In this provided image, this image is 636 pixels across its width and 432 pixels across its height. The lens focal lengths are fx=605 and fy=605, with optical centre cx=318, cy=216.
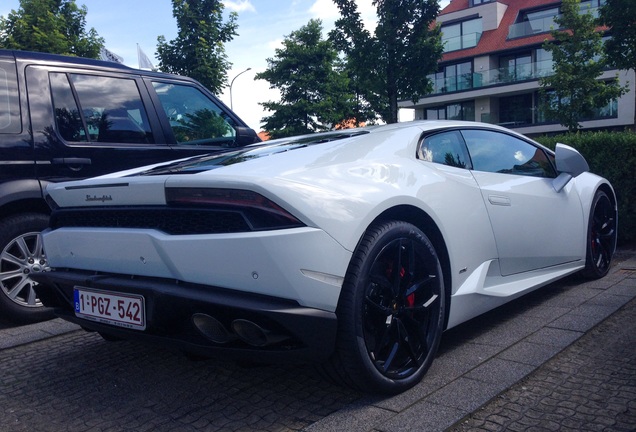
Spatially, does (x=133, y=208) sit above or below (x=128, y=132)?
below

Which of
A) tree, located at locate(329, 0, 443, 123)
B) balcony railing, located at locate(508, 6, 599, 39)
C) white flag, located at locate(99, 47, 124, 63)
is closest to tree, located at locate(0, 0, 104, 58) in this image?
tree, located at locate(329, 0, 443, 123)

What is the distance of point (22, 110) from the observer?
4.40m

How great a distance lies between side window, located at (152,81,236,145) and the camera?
5.29m

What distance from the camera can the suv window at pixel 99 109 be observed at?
4.65m

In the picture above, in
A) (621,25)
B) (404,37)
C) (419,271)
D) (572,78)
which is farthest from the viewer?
(572,78)

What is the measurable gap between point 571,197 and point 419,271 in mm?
2122

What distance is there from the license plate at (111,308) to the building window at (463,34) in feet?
142

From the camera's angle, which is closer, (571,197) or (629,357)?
(629,357)

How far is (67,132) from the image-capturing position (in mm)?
4609

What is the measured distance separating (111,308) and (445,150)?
203 cm

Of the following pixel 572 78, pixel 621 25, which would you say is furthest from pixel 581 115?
pixel 621 25

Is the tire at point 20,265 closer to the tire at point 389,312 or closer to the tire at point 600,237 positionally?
the tire at point 389,312

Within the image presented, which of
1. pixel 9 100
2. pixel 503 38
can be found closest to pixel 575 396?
pixel 9 100

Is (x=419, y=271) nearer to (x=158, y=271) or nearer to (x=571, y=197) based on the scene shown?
(x=158, y=271)
